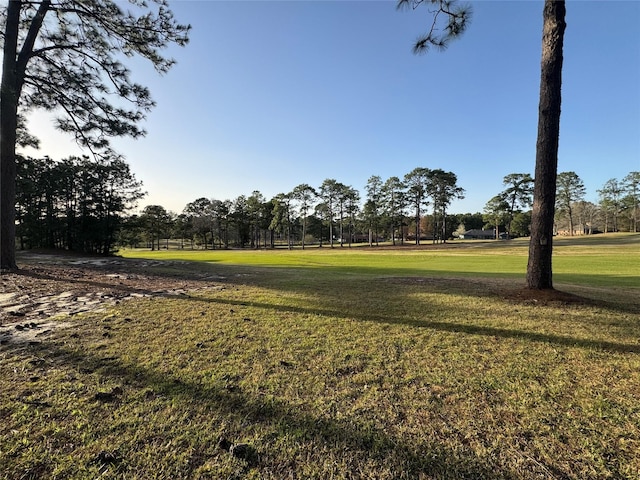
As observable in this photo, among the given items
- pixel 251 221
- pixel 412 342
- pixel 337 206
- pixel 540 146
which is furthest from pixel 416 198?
pixel 412 342

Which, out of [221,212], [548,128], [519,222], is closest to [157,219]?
[221,212]

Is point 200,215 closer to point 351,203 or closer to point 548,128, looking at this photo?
point 351,203

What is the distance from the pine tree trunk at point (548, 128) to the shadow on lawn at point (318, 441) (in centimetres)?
546

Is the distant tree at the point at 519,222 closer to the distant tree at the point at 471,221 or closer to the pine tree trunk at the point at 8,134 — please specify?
the distant tree at the point at 471,221

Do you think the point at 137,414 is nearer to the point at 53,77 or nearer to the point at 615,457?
the point at 615,457

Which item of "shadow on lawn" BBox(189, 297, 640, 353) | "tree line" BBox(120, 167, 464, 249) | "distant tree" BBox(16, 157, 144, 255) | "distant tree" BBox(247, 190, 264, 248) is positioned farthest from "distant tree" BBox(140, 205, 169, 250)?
"shadow on lawn" BBox(189, 297, 640, 353)

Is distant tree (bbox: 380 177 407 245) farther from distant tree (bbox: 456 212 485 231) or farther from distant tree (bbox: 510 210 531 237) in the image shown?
distant tree (bbox: 456 212 485 231)

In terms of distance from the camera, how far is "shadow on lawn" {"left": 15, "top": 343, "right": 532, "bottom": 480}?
1.62m

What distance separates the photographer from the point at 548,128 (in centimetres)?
574

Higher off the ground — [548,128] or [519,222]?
[548,128]

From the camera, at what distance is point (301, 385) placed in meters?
2.51

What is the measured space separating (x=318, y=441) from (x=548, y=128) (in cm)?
697

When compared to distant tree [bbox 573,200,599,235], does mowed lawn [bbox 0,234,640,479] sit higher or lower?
lower

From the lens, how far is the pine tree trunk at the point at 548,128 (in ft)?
18.6
